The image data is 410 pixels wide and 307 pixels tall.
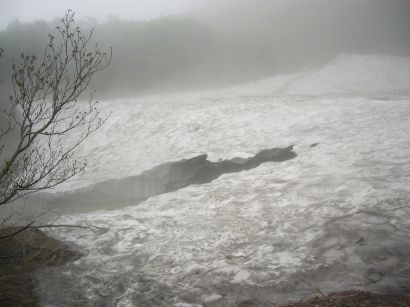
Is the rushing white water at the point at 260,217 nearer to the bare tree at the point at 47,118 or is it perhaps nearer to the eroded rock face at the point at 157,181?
the eroded rock face at the point at 157,181

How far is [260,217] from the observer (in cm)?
700

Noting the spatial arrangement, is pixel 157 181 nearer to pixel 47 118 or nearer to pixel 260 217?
pixel 47 118

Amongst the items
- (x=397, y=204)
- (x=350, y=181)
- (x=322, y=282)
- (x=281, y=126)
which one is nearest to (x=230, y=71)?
(x=281, y=126)

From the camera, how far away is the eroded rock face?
10.3m

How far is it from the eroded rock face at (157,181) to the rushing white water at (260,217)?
15.8 inches

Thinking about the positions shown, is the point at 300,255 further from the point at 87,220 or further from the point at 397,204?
the point at 87,220

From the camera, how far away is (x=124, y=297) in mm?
4898

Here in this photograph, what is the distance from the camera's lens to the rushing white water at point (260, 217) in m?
4.90

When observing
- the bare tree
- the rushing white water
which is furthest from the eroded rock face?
the bare tree

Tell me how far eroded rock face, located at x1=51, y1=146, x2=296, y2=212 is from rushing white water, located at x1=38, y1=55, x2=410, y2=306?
40 centimetres

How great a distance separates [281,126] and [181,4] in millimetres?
20135

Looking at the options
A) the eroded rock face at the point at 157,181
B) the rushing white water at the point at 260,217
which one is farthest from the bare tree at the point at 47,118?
the rushing white water at the point at 260,217

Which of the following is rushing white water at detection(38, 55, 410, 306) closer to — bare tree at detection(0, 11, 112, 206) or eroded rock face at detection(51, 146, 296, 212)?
eroded rock face at detection(51, 146, 296, 212)

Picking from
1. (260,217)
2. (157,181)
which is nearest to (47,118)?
(157,181)
